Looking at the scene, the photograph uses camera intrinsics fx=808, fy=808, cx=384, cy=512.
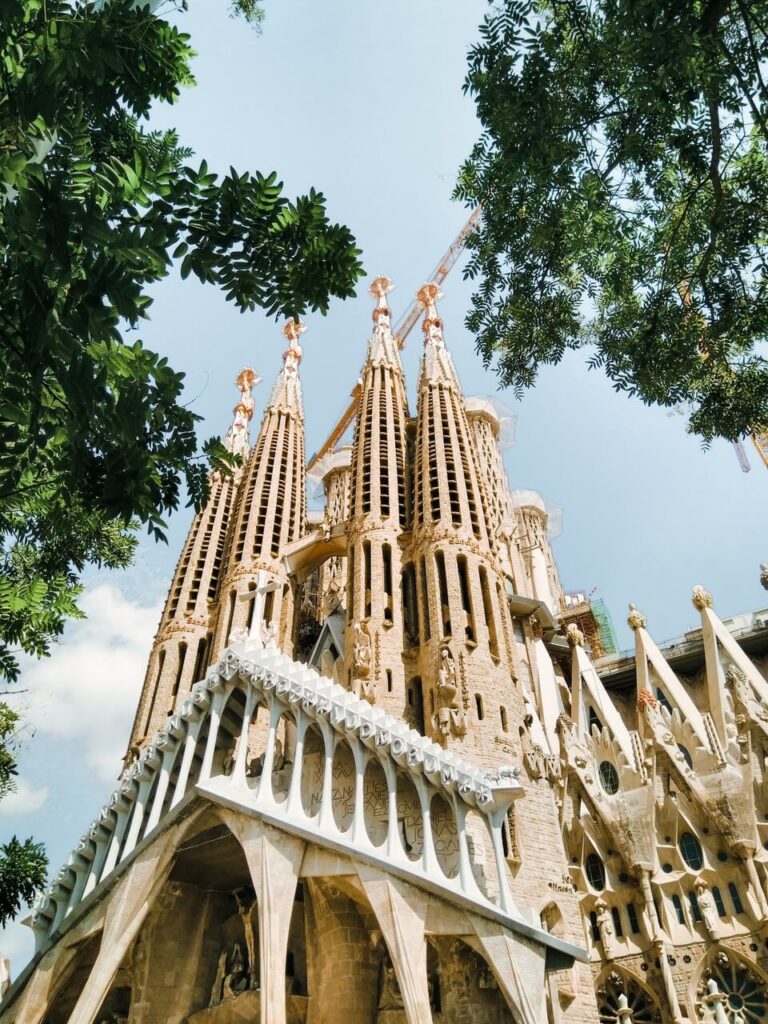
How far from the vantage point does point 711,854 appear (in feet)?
68.1

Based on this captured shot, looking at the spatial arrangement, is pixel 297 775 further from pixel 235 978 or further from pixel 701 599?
pixel 701 599

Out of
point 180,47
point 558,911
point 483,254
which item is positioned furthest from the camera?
point 558,911

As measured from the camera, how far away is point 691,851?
21469 millimetres

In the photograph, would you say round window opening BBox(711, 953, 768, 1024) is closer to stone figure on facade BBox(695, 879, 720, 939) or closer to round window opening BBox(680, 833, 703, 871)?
stone figure on facade BBox(695, 879, 720, 939)

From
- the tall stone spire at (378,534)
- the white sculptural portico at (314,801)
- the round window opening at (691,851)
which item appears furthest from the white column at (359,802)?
the round window opening at (691,851)

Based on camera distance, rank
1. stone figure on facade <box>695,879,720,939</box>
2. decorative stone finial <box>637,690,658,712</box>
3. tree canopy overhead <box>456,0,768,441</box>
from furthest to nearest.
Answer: decorative stone finial <box>637,690,658,712</box>
stone figure on facade <box>695,879,720,939</box>
tree canopy overhead <box>456,0,768,441</box>

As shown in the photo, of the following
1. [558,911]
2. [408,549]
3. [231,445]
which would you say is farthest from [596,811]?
[231,445]

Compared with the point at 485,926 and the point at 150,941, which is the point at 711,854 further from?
the point at 150,941

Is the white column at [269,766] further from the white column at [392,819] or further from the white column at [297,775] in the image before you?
the white column at [392,819]

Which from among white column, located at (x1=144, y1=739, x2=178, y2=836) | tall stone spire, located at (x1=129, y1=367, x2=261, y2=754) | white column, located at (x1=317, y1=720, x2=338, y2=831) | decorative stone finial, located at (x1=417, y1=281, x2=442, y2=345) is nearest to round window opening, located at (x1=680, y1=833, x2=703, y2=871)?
white column, located at (x1=317, y1=720, x2=338, y2=831)

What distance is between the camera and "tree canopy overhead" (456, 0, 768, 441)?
629 cm

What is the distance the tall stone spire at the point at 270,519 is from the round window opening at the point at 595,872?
11.3 metres

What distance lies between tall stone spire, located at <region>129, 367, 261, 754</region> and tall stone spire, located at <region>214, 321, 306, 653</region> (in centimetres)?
77

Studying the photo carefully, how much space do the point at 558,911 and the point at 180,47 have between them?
16875 millimetres
